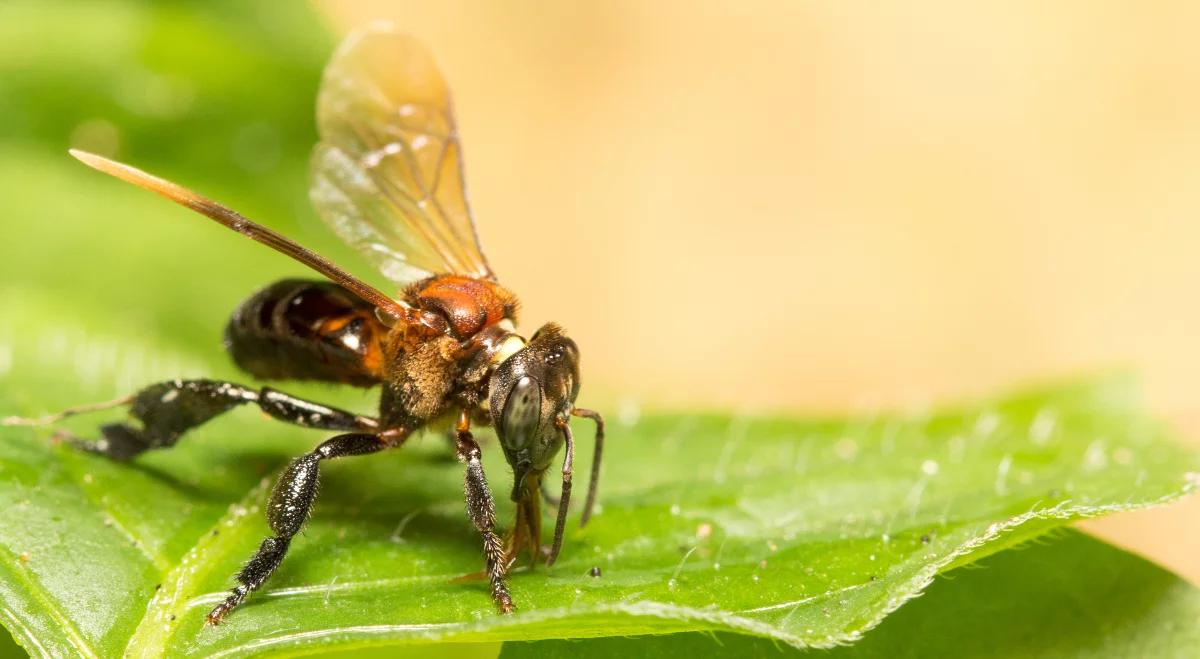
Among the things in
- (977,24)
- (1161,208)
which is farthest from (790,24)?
(1161,208)

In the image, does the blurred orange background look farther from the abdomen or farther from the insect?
the abdomen

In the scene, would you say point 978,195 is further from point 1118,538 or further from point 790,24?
point 1118,538

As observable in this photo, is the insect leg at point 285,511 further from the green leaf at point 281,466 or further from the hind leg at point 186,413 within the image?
the hind leg at point 186,413

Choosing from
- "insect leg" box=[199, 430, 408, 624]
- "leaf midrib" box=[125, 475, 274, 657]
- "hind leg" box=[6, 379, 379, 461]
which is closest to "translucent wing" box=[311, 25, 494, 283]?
"hind leg" box=[6, 379, 379, 461]

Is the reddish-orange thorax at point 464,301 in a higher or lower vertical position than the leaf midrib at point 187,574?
higher

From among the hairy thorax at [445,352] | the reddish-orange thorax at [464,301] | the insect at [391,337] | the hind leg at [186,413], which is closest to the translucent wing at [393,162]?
the insect at [391,337]
